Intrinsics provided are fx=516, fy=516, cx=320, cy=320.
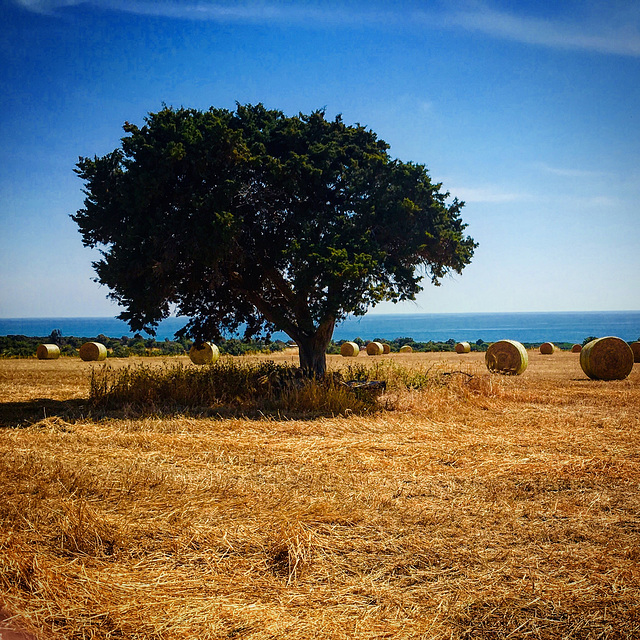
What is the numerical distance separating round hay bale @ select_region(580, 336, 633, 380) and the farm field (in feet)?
35.1

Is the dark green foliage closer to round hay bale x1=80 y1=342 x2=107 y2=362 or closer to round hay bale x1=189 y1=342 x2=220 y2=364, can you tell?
round hay bale x1=189 y1=342 x2=220 y2=364

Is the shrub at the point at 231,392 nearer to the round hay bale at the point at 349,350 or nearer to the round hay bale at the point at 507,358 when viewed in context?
the round hay bale at the point at 507,358

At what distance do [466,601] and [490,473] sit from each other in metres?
3.07

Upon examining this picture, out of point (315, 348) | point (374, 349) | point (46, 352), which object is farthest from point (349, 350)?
point (315, 348)

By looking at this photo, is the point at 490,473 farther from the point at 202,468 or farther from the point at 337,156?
the point at 337,156

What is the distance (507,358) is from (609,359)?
3843 millimetres

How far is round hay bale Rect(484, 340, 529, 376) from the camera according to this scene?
20.5 meters

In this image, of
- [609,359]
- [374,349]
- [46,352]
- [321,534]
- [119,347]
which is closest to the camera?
[321,534]

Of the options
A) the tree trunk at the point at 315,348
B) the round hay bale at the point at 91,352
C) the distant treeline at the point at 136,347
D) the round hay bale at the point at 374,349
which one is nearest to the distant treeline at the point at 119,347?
the distant treeline at the point at 136,347

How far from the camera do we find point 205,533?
425 cm

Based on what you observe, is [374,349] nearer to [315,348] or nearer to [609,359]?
[609,359]

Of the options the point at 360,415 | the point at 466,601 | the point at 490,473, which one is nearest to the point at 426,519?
the point at 466,601

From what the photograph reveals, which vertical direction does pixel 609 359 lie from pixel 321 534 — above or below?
above

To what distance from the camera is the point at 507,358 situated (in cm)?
2097
